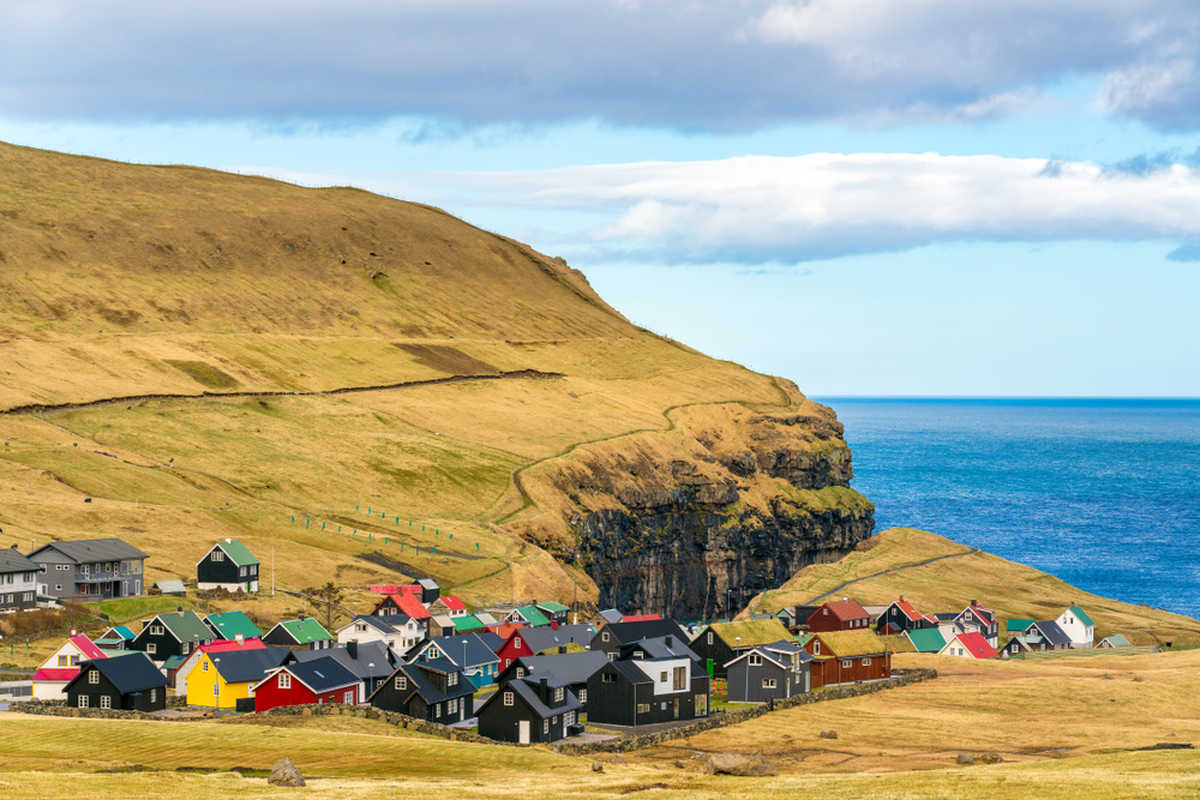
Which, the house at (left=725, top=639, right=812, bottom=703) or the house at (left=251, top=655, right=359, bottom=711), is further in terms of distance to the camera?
the house at (left=725, top=639, right=812, bottom=703)

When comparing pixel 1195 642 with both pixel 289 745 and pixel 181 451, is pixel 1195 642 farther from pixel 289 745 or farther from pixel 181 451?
pixel 181 451

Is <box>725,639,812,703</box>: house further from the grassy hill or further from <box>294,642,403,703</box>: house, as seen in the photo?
the grassy hill

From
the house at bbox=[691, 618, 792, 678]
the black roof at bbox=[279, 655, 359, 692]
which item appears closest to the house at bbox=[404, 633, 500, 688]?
the black roof at bbox=[279, 655, 359, 692]

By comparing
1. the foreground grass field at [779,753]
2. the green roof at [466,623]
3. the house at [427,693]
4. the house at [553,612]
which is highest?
the house at [553,612]

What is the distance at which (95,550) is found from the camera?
11844 cm

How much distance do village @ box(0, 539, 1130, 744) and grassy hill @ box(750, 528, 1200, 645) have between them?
26.2m

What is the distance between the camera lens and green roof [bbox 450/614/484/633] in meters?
113

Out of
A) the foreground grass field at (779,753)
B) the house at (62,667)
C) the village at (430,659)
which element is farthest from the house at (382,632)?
the foreground grass field at (779,753)

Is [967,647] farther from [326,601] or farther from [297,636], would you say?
[297,636]

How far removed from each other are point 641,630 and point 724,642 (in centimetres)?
687

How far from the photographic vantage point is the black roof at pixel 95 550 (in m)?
116

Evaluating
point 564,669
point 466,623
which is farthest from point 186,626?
point 564,669

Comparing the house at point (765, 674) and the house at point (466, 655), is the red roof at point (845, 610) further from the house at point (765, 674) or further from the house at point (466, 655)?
the house at point (466, 655)

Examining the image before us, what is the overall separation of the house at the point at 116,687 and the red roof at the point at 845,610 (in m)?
63.6
